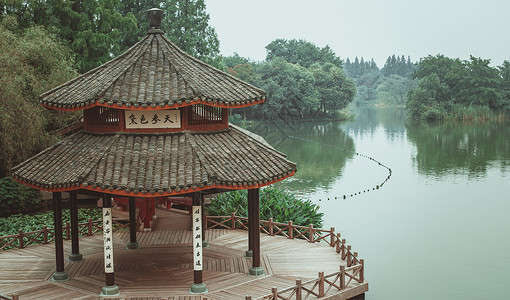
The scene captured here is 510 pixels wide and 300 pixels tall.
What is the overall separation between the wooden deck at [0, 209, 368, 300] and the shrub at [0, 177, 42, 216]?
23.1 ft

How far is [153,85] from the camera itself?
39.8ft

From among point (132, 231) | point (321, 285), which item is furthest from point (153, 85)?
point (321, 285)

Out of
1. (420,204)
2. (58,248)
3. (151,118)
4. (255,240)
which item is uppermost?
(151,118)

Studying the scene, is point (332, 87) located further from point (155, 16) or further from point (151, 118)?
point (151, 118)

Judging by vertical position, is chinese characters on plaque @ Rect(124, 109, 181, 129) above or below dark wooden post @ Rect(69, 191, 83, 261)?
above

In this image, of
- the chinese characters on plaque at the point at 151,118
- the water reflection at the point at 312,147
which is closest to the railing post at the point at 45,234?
the chinese characters on plaque at the point at 151,118

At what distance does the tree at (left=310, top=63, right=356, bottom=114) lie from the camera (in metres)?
74.8

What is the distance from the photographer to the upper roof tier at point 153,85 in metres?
11.6

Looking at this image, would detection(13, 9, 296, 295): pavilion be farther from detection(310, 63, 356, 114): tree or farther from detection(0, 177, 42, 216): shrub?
detection(310, 63, 356, 114): tree

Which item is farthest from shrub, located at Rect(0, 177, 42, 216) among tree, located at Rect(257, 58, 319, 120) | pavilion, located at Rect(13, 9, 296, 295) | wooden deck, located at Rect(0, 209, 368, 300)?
tree, located at Rect(257, 58, 319, 120)

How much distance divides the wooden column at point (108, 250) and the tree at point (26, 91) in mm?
10221

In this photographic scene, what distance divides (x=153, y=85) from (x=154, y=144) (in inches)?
53.3

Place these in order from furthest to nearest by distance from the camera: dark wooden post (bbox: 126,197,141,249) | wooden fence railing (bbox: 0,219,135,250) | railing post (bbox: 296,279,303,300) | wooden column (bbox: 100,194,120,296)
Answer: wooden fence railing (bbox: 0,219,135,250) < dark wooden post (bbox: 126,197,141,249) < wooden column (bbox: 100,194,120,296) < railing post (bbox: 296,279,303,300)

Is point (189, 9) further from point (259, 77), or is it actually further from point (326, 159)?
point (259, 77)
